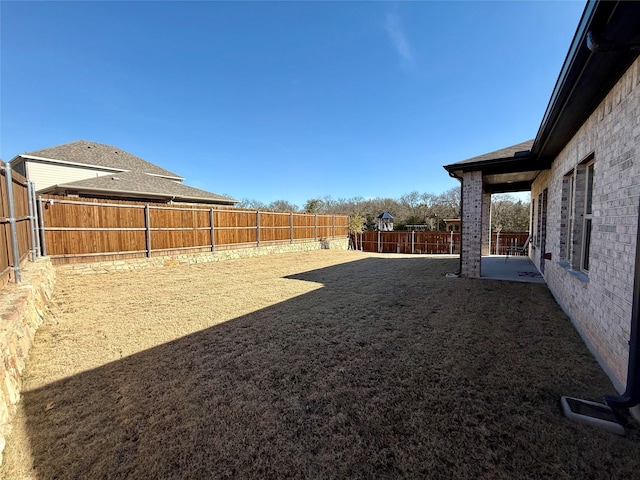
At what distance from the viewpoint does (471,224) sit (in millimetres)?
7289

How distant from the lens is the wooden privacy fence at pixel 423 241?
15.5 meters

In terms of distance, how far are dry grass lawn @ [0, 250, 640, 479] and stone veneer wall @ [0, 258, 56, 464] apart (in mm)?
107

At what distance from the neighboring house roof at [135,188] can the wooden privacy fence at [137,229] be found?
3638 mm

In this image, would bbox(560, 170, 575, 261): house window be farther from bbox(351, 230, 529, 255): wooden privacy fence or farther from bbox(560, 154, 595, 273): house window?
bbox(351, 230, 529, 255): wooden privacy fence

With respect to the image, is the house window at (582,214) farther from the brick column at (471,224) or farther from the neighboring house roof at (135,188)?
the neighboring house roof at (135,188)

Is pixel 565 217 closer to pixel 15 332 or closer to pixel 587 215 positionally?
pixel 587 215

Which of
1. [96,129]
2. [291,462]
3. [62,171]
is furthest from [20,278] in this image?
[96,129]

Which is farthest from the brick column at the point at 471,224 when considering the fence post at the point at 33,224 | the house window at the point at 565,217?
the fence post at the point at 33,224

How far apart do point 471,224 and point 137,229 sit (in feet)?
31.8

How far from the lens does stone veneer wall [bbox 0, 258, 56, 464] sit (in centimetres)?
207

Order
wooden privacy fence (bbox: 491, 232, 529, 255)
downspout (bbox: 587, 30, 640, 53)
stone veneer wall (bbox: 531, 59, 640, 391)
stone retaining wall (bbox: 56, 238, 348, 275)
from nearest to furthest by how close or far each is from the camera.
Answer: downspout (bbox: 587, 30, 640, 53) < stone veneer wall (bbox: 531, 59, 640, 391) < stone retaining wall (bbox: 56, 238, 348, 275) < wooden privacy fence (bbox: 491, 232, 529, 255)

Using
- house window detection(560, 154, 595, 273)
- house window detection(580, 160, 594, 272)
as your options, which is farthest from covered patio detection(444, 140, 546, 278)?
house window detection(580, 160, 594, 272)

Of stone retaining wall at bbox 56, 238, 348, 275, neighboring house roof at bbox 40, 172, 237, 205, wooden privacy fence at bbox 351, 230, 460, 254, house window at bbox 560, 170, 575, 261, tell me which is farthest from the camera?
wooden privacy fence at bbox 351, 230, 460, 254

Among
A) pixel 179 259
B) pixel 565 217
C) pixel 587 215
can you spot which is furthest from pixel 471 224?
pixel 179 259
